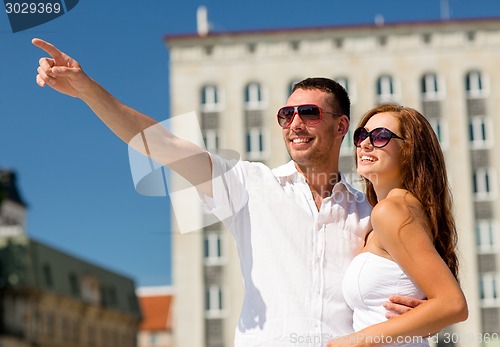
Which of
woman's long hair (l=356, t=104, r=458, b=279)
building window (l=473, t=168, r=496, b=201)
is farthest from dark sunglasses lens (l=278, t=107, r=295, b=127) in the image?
building window (l=473, t=168, r=496, b=201)

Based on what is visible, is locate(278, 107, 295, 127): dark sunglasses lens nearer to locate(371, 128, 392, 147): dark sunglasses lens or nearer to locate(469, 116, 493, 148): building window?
locate(371, 128, 392, 147): dark sunglasses lens

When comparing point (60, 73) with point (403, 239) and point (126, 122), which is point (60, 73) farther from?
point (403, 239)

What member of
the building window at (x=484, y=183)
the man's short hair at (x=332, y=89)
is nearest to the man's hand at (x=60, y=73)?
the man's short hair at (x=332, y=89)

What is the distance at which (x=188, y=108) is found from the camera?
5172 centimetres

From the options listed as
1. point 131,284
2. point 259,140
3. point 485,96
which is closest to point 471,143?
point 485,96

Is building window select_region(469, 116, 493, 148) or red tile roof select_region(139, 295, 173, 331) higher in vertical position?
building window select_region(469, 116, 493, 148)

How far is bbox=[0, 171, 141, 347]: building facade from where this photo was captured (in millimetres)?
56844

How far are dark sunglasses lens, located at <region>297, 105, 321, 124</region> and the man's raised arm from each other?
47 cm

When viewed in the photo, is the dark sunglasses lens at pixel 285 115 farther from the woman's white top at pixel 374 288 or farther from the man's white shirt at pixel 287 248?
the woman's white top at pixel 374 288

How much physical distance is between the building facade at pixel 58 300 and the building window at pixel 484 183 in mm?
24051

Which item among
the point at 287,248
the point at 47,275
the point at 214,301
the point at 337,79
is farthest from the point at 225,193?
the point at 47,275

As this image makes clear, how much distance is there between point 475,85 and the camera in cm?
5100

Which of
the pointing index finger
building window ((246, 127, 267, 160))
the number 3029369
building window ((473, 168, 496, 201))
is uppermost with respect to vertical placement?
building window ((246, 127, 267, 160))

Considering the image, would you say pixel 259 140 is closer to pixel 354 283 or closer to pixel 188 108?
pixel 188 108
